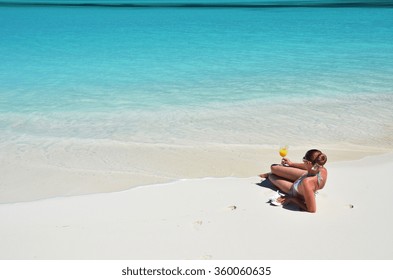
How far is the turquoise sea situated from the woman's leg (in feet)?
7.45

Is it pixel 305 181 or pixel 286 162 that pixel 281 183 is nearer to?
pixel 286 162

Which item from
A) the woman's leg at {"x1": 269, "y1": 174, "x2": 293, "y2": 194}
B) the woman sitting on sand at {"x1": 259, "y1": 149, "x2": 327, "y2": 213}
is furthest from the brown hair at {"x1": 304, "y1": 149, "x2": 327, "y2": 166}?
the woman's leg at {"x1": 269, "y1": 174, "x2": 293, "y2": 194}

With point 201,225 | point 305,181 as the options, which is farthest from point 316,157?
point 201,225

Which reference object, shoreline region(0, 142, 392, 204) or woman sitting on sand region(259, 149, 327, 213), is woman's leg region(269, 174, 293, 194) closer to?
woman sitting on sand region(259, 149, 327, 213)

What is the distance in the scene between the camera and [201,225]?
4742 millimetres

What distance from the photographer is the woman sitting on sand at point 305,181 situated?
196 inches

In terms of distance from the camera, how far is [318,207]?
5.11 metres

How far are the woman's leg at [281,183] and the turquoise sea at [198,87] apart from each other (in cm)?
227

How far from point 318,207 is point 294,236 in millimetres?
728

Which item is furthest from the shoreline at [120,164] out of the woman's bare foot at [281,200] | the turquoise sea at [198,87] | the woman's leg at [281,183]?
the woman's bare foot at [281,200]

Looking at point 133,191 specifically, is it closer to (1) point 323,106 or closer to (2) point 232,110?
(2) point 232,110

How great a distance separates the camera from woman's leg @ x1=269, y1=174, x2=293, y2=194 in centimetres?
540

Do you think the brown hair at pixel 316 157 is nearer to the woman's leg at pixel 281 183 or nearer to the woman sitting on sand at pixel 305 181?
the woman sitting on sand at pixel 305 181
